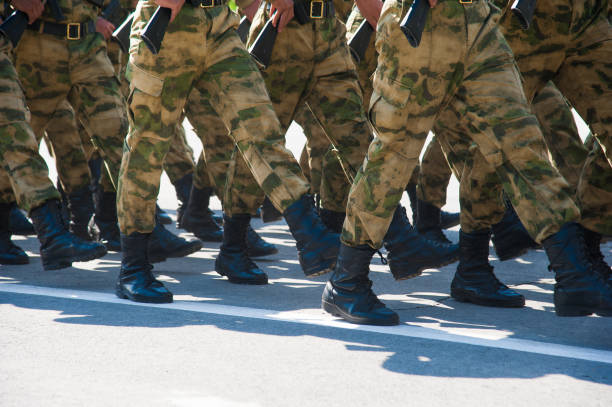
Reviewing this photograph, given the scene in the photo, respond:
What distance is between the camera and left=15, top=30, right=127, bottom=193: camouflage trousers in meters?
4.35

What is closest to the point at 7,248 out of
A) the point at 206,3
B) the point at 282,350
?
the point at 206,3

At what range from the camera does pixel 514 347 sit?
289 cm

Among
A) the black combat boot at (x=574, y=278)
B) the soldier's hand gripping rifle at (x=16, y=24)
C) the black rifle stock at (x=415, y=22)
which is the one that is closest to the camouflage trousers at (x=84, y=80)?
the soldier's hand gripping rifle at (x=16, y=24)

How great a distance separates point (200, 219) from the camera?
17.9 ft

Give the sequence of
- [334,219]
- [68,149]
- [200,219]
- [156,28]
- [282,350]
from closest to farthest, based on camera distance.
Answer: [282,350] → [156,28] → [334,219] → [68,149] → [200,219]

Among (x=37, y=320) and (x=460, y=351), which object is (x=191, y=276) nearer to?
(x=37, y=320)

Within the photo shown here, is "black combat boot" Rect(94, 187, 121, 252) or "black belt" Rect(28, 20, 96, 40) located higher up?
"black belt" Rect(28, 20, 96, 40)

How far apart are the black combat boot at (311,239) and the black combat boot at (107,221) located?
181 cm

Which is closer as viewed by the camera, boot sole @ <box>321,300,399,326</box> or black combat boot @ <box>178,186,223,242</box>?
boot sole @ <box>321,300,399,326</box>

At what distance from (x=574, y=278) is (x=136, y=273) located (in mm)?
1882

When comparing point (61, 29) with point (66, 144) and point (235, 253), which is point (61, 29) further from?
point (235, 253)

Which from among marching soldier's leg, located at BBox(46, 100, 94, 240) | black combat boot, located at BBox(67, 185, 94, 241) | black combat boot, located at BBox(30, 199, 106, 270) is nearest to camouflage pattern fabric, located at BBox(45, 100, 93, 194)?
marching soldier's leg, located at BBox(46, 100, 94, 240)

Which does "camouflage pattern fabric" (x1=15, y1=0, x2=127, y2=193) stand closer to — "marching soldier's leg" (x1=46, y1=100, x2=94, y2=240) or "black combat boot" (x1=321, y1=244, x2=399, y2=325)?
"marching soldier's leg" (x1=46, y1=100, x2=94, y2=240)

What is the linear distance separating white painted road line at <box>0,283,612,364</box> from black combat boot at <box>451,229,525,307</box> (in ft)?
1.74
